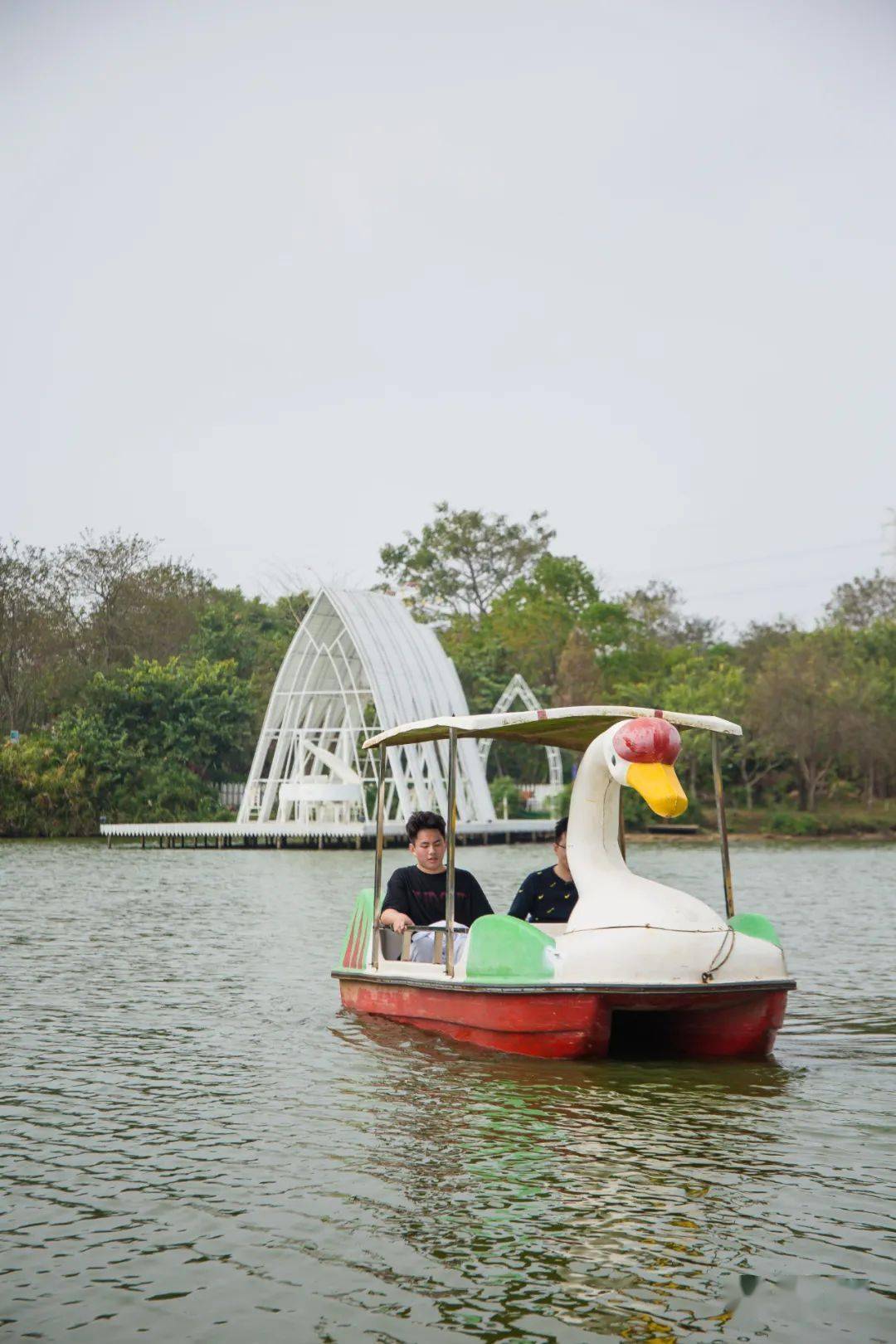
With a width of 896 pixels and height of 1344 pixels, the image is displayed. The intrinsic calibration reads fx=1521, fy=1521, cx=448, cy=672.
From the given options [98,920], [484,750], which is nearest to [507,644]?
[484,750]

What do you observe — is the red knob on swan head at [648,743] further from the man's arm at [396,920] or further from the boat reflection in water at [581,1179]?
the man's arm at [396,920]

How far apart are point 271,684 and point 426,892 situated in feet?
190

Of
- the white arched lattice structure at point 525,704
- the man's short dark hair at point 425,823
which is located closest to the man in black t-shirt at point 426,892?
the man's short dark hair at point 425,823

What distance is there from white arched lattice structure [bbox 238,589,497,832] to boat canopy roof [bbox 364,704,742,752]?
→ 32.5 meters

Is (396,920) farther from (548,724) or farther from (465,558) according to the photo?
(465,558)

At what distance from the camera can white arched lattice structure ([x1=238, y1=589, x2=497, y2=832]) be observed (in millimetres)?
47250

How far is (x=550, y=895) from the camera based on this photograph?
1199 centimetres

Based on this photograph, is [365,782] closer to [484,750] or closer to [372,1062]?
[484,750]

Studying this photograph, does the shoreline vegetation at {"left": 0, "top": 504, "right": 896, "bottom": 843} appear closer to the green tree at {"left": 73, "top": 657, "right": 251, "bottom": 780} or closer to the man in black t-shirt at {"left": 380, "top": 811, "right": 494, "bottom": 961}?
the green tree at {"left": 73, "top": 657, "right": 251, "bottom": 780}

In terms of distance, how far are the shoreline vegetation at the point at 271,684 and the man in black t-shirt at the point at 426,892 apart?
147ft

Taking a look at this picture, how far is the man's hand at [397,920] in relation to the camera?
39.2ft

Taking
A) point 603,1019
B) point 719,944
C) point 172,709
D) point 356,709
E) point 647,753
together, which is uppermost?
point 172,709

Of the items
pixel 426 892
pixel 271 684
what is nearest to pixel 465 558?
pixel 271 684

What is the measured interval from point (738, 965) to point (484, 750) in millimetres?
47194
